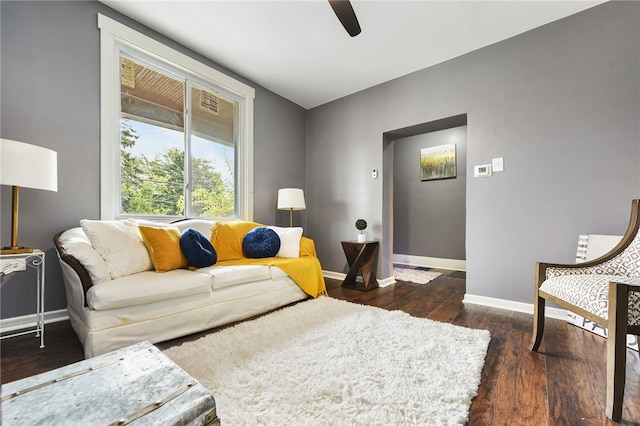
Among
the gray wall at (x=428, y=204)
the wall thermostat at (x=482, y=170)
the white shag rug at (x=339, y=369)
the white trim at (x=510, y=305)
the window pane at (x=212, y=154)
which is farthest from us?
the gray wall at (x=428, y=204)

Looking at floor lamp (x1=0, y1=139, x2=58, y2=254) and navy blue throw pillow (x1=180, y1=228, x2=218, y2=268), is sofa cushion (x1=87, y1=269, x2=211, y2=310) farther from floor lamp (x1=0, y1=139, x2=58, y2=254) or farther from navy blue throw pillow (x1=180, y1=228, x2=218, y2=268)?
floor lamp (x1=0, y1=139, x2=58, y2=254)

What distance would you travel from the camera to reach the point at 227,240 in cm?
287

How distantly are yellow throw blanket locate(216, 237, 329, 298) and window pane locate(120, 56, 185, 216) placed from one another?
3.35 feet

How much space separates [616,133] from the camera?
216cm

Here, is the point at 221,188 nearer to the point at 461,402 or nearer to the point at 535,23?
the point at 461,402

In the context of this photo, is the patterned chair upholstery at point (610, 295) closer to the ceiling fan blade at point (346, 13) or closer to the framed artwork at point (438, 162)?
the ceiling fan blade at point (346, 13)

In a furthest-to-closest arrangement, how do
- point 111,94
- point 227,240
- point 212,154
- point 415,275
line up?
point 415,275 → point 212,154 → point 227,240 → point 111,94

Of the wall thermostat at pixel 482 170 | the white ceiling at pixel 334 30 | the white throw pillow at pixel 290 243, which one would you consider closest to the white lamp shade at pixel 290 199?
the white throw pillow at pixel 290 243

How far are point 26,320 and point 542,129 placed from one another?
15.2 feet

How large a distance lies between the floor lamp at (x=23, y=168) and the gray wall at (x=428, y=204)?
4.78 meters

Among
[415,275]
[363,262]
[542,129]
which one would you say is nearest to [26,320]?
[363,262]

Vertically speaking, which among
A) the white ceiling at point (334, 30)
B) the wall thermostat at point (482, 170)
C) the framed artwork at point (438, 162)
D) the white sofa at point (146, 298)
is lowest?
the white sofa at point (146, 298)

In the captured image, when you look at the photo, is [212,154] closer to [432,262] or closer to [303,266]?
[303,266]

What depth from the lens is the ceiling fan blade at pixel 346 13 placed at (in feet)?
5.82
